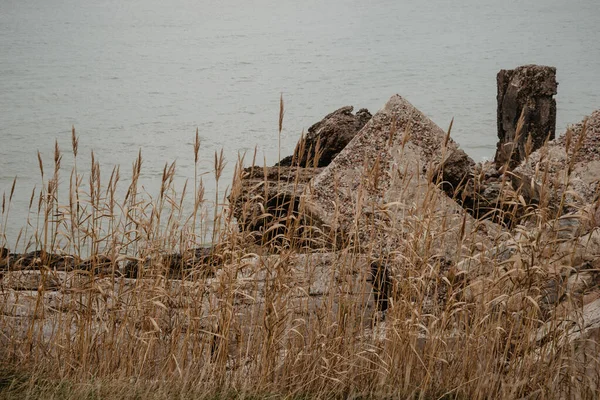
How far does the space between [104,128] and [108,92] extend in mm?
1893

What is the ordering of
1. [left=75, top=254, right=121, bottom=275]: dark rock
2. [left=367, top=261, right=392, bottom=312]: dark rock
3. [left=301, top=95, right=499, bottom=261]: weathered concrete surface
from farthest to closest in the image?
1. [left=301, top=95, right=499, bottom=261]: weathered concrete surface
2. [left=367, top=261, right=392, bottom=312]: dark rock
3. [left=75, top=254, right=121, bottom=275]: dark rock

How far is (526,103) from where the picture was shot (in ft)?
19.5

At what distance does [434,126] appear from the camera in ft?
14.8

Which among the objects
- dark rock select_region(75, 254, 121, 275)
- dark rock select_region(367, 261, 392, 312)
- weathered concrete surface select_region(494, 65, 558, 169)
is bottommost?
dark rock select_region(367, 261, 392, 312)

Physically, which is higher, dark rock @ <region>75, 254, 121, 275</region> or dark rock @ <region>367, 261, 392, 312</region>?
dark rock @ <region>75, 254, 121, 275</region>

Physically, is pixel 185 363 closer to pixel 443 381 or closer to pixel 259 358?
pixel 259 358

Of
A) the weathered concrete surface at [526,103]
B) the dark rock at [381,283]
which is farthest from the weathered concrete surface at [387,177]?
the weathered concrete surface at [526,103]

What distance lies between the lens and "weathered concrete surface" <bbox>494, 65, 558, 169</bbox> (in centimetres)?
589

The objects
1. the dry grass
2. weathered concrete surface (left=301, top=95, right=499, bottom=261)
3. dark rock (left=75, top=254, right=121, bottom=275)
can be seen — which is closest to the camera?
the dry grass

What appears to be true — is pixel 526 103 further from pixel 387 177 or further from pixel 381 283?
pixel 381 283

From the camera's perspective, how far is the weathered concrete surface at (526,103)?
589cm

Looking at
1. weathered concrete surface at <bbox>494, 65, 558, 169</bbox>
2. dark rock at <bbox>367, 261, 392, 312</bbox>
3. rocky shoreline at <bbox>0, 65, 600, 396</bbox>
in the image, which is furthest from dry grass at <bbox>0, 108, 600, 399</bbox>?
weathered concrete surface at <bbox>494, 65, 558, 169</bbox>

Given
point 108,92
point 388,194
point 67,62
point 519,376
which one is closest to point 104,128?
point 108,92

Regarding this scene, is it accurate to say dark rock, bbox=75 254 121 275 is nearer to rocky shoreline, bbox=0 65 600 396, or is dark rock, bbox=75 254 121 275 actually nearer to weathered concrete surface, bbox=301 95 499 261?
rocky shoreline, bbox=0 65 600 396
